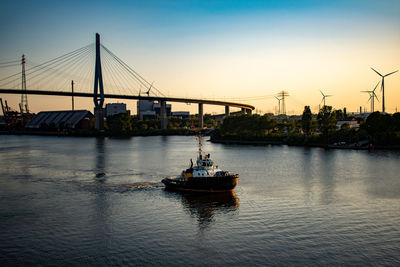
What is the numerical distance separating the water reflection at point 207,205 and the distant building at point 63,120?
14623 cm

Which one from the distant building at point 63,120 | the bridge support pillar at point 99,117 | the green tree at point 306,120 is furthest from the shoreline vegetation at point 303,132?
→ the distant building at point 63,120

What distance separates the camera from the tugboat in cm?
3512

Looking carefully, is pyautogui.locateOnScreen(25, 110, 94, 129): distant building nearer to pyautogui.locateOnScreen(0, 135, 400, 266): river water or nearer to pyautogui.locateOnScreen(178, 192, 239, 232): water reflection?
pyautogui.locateOnScreen(0, 135, 400, 266): river water

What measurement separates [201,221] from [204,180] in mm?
8552

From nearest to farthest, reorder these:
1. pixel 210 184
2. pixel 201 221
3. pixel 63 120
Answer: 1. pixel 201 221
2. pixel 210 184
3. pixel 63 120

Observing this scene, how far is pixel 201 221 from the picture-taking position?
27.0 metres

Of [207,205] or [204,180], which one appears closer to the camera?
[207,205]

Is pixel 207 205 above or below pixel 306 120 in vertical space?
below

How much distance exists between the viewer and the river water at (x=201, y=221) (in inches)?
828

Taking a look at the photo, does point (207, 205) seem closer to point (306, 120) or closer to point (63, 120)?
point (306, 120)

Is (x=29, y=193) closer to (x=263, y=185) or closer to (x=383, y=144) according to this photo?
(x=263, y=185)

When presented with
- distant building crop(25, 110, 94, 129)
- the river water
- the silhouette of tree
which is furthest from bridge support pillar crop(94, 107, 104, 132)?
the river water

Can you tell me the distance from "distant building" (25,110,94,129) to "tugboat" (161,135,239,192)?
14358 cm

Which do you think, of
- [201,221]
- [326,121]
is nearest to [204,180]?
[201,221]
